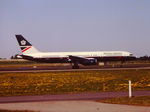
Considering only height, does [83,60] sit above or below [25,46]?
below

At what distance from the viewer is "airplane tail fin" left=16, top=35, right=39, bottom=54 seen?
61.7 m

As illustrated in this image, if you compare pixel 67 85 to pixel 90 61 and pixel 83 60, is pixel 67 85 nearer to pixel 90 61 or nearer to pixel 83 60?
pixel 90 61

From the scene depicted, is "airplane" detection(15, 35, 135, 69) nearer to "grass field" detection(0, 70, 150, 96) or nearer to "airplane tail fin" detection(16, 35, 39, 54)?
"airplane tail fin" detection(16, 35, 39, 54)

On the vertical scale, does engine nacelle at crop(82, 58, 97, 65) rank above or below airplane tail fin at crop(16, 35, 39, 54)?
below

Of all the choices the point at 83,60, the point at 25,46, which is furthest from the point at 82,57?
the point at 25,46

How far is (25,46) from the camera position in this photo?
62.2 m

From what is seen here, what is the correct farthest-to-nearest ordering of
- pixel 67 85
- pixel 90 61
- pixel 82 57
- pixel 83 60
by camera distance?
pixel 82 57, pixel 83 60, pixel 90 61, pixel 67 85

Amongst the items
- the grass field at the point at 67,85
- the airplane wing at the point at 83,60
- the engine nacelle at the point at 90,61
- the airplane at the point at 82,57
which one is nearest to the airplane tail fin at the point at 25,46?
the airplane at the point at 82,57

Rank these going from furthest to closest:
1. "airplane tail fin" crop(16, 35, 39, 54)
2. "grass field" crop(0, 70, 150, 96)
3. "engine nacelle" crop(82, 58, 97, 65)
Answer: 1. "airplane tail fin" crop(16, 35, 39, 54)
2. "engine nacelle" crop(82, 58, 97, 65)
3. "grass field" crop(0, 70, 150, 96)

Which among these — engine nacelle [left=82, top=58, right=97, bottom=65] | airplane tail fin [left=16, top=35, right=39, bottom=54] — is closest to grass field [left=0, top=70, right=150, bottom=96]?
engine nacelle [left=82, top=58, right=97, bottom=65]

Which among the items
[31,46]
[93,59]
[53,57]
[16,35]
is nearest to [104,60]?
[93,59]

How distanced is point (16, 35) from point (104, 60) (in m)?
21.9

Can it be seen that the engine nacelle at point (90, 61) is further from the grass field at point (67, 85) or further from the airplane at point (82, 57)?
the grass field at point (67, 85)

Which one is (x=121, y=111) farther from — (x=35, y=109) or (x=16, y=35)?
(x=16, y=35)
